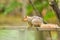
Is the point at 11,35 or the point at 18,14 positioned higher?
the point at 18,14

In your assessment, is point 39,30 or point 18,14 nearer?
point 39,30

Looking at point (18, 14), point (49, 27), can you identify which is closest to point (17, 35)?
point (49, 27)

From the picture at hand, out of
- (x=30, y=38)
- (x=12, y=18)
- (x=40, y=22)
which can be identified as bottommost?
(x=30, y=38)

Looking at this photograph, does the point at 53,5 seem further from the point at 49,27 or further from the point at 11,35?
the point at 11,35

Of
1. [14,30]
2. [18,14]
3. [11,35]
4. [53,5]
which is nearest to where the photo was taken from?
[53,5]

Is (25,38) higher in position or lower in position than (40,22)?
lower

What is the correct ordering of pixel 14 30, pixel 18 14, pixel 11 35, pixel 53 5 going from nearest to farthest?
pixel 53 5 < pixel 14 30 < pixel 11 35 < pixel 18 14

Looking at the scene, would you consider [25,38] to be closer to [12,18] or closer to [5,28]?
[5,28]

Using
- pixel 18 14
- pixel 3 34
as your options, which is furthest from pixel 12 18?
pixel 3 34

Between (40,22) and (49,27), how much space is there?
213mm

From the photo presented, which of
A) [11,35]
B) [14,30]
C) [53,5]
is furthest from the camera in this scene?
[11,35]

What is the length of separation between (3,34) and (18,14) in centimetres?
650

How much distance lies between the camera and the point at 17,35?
1.71m

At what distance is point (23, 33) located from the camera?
5.51 feet
